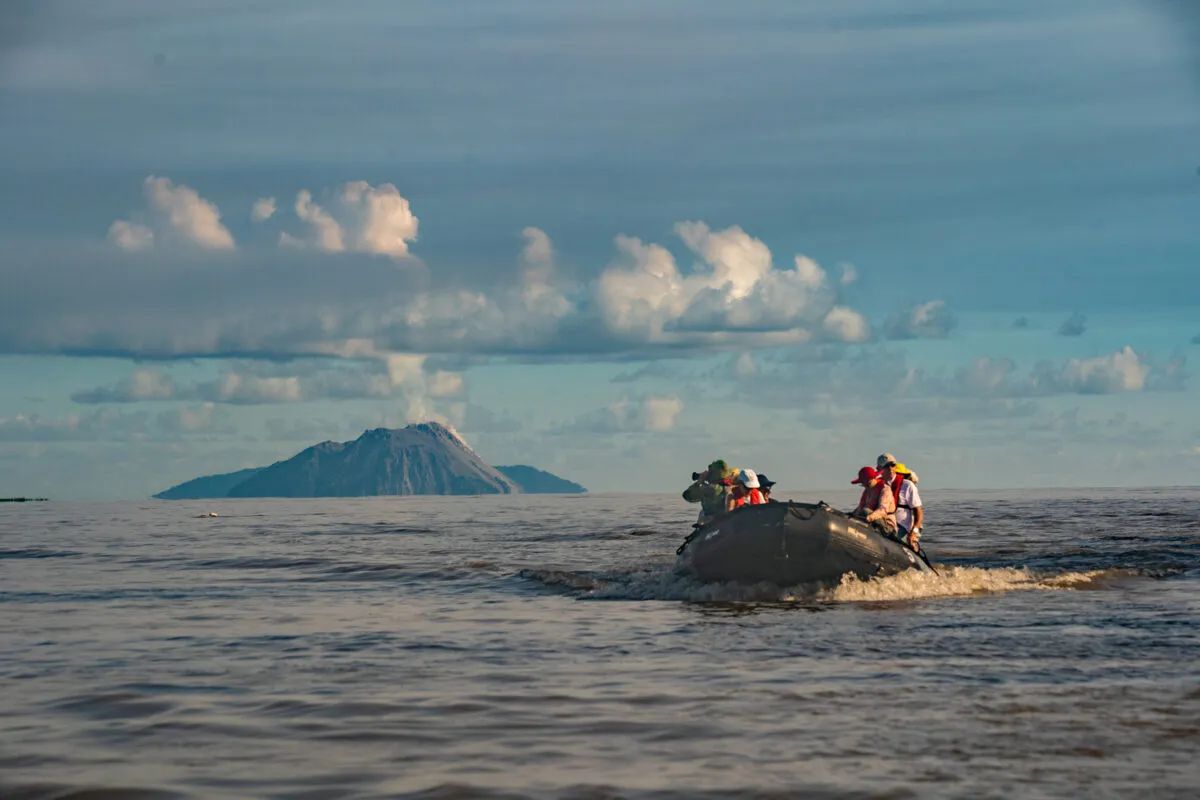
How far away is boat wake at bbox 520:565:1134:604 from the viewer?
76.9 ft

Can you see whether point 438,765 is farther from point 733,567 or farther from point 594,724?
point 733,567

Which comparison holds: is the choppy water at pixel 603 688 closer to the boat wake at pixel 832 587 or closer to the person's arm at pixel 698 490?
the boat wake at pixel 832 587

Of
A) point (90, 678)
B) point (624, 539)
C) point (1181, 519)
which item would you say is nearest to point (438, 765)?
point (90, 678)

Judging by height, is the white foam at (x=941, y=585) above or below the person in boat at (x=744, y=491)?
Result: below

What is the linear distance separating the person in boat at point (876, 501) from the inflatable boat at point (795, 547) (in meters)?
1.10

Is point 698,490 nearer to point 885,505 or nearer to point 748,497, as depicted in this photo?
point 748,497

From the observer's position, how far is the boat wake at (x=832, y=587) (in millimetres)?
23438

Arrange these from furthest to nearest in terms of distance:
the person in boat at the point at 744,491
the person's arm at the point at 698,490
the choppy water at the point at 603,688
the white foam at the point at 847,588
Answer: the person's arm at the point at 698,490
the person in boat at the point at 744,491
the white foam at the point at 847,588
the choppy water at the point at 603,688

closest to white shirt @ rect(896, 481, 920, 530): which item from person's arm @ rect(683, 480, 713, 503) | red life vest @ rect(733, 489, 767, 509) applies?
red life vest @ rect(733, 489, 767, 509)

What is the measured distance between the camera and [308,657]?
15.8 meters

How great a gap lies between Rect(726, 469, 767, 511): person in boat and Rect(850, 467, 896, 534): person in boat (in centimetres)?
213

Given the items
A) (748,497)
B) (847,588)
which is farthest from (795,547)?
(748,497)

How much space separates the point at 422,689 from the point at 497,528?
47030mm

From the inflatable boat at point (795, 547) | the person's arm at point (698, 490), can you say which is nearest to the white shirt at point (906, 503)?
the inflatable boat at point (795, 547)
